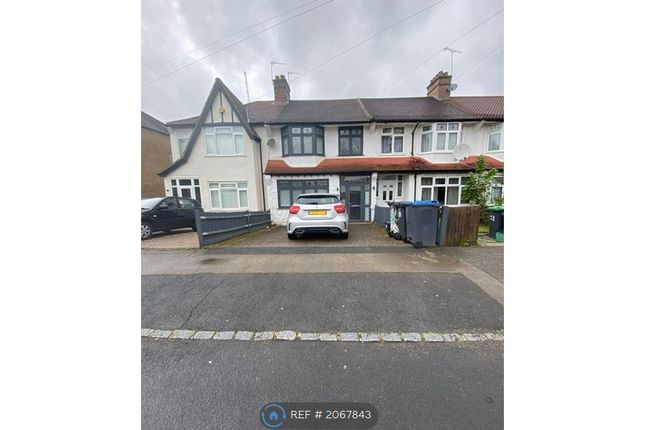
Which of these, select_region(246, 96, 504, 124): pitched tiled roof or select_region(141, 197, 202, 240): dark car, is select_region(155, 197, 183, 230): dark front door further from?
select_region(246, 96, 504, 124): pitched tiled roof

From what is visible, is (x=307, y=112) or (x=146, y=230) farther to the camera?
(x=307, y=112)

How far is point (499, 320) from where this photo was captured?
259 centimetres

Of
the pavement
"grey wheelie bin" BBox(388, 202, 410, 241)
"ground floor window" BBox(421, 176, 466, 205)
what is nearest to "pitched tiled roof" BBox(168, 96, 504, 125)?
Result: "ground floor window" BBox(421, 176, 466, 205)

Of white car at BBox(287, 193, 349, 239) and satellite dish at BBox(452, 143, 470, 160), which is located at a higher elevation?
satellite dish at BBox(452, 143, 470, 160)

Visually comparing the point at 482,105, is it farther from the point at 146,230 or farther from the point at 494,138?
the point at 146,230

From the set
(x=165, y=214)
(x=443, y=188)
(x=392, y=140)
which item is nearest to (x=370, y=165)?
(x=392, y=140)

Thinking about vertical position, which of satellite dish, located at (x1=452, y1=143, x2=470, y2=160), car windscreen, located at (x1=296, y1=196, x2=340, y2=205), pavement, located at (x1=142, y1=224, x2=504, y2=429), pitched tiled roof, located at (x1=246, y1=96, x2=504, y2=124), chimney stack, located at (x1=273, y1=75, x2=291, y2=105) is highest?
chimney stack, located at (x1=273, y1=75, x2=291, y2=105)

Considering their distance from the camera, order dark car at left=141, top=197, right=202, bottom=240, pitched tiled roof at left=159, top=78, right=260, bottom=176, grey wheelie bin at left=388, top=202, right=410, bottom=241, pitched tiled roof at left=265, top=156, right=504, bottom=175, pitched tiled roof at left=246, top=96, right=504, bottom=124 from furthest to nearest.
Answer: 1. pitched tiled roof at left=246, top=96, right=504, bottom=124
2. pitched tiled roof at left=159, top=78, right=260, bottom=176
3. pitched tiled roof at left=265, top=156, right=504, bottom=175
4. dark car at left=141, top=197, right=202, bottom=240
5. grey wheelie bin at left=388, top=202, right=410, bottom=241

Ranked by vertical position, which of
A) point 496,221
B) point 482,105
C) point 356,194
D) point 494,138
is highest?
point 482,105

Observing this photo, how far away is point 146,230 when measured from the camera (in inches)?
285

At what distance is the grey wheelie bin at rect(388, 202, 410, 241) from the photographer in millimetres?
6320

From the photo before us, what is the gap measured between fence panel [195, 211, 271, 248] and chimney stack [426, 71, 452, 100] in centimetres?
1375

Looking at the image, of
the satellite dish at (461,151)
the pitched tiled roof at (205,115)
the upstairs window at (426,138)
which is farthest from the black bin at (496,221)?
the pitched tiled roof at (205,115)

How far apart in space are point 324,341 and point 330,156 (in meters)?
10.5
